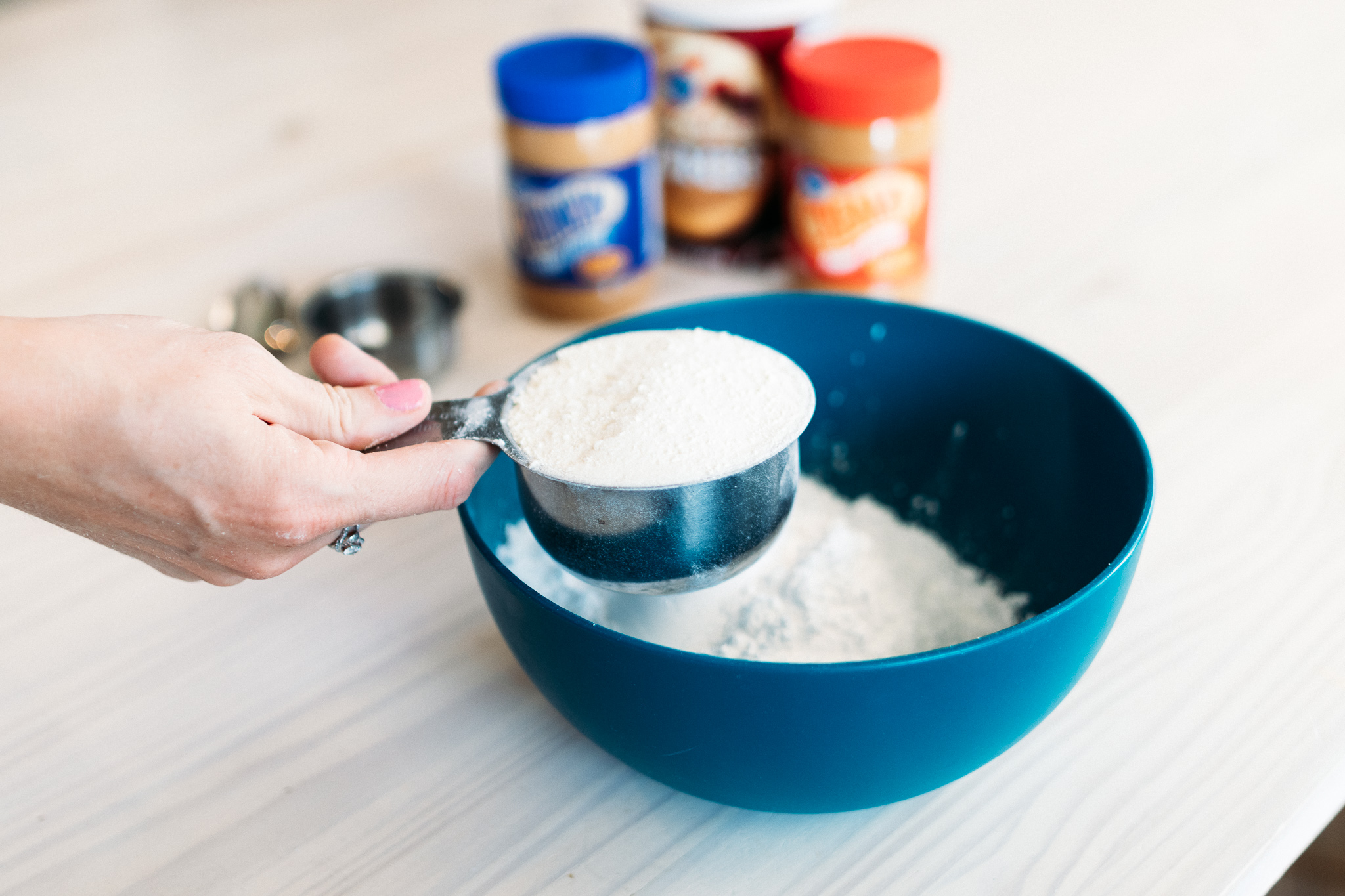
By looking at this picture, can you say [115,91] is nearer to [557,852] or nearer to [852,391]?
[852,391]

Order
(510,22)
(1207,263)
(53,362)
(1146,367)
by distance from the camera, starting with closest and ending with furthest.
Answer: (53,362) → (1146,367) → (1207,263) → (510,22)

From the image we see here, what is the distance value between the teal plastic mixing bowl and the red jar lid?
206mm

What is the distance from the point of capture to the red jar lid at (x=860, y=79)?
84 centimetres

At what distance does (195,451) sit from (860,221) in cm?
59

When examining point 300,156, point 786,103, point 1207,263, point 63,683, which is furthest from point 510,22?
point 63,683

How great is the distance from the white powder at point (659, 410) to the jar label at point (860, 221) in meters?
0.31

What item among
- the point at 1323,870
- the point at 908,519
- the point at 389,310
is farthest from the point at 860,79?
the point at 1323,870

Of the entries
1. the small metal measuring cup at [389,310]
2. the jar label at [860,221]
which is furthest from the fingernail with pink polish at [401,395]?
the jar label at [860,221]

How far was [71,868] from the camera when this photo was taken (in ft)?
1.78

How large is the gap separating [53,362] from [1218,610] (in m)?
0.68

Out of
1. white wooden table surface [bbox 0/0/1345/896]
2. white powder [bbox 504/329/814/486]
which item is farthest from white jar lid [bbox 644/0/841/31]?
white powder [bbox 504/329/814/486]

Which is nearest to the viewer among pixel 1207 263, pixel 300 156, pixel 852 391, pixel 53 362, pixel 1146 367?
pixel 53 362

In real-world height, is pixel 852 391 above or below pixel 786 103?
below

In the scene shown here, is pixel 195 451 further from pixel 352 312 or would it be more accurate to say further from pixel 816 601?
pixel 352 312
